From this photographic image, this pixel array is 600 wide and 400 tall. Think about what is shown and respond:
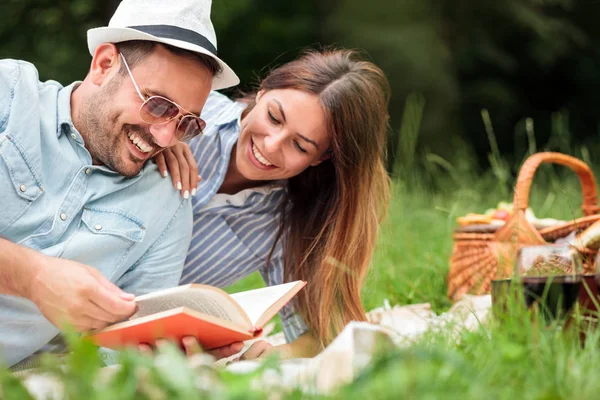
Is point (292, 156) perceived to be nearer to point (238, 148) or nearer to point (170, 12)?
point (238, 148)

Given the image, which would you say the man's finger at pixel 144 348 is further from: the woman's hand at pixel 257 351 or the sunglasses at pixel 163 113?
the sunglasses at pixel 163 113

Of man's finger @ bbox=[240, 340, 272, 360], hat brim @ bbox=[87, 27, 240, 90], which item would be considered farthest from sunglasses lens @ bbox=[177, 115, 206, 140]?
man's finger @ bbox=[240, 340, 272, 360]

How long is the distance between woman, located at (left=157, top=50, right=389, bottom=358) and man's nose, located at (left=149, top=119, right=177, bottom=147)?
11.1 inches

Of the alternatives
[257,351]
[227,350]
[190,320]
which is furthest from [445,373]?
[257,351]

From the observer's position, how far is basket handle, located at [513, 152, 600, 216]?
3.50m

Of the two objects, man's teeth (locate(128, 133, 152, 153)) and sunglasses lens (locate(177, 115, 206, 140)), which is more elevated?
sunglasses lens (locate(177, 115, 206, 140))

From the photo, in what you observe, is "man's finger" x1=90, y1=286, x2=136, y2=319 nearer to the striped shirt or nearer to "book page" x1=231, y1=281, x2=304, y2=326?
"book page" x1=231, y1=281, x2=304, y2=326

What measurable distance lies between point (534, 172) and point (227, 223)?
1487mm

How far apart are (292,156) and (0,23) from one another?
5.64 m

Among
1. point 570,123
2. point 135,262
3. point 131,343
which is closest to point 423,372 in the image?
point 131,343

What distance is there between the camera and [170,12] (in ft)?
8.38

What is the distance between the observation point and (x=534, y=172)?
3574 mm

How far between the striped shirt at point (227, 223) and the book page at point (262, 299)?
74 cm

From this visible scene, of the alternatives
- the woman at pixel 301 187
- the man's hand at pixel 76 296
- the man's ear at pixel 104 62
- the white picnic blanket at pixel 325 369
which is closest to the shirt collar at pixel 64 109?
the man's ear at pixel 104 62
